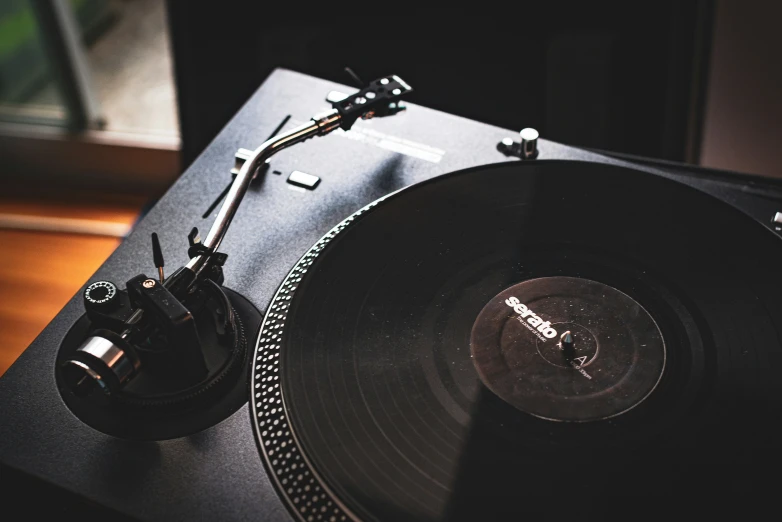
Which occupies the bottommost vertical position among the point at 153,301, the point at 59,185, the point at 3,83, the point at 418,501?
the point at 59,185

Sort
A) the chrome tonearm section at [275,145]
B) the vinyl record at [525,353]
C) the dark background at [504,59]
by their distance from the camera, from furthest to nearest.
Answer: the dark background at [504,59], the chrome tonearm section at [275,145], the vinyl record at [525,353]

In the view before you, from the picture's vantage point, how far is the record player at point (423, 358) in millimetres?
616

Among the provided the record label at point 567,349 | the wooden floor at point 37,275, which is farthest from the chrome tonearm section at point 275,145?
the wooden floor at point 37,275

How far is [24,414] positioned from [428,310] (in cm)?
36

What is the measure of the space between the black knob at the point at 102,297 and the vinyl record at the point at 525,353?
130 millimetres

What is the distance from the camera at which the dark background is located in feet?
3.79

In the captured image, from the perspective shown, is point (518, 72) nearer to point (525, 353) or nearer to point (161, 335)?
point (525, 353)

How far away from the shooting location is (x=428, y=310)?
724 millimetres

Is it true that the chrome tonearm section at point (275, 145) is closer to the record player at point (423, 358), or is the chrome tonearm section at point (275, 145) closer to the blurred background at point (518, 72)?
the record player at point (423, 358)

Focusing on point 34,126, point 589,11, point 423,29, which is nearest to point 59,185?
point 34,126

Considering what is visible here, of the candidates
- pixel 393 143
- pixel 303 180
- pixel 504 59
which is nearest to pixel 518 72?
pixel 504 59

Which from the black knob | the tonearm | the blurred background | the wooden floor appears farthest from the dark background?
the black knob

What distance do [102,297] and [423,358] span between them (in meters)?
0.28

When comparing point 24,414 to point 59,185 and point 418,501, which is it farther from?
point 59,185
